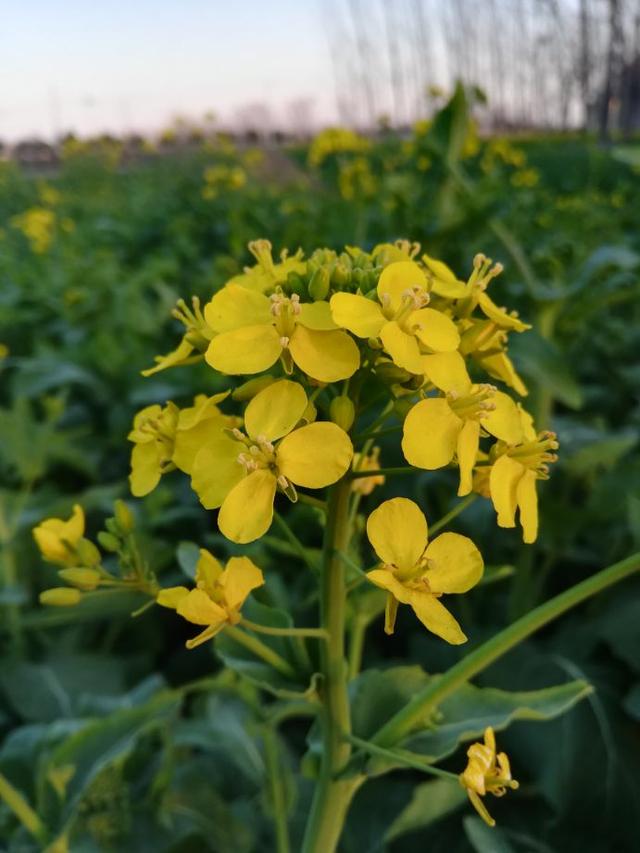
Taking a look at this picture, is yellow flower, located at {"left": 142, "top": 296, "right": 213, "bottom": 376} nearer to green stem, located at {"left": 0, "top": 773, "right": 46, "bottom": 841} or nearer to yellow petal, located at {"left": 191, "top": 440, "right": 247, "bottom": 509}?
yellow petal, located at {"left": 191, "top": 440, "right": 247, "bottom": 509}

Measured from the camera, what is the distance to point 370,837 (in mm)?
1544

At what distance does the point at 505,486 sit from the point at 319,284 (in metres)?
0.28

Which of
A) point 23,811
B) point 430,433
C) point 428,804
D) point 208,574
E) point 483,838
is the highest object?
point 430,433

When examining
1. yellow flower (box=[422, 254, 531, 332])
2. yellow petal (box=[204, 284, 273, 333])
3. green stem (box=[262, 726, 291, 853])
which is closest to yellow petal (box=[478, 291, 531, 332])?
yellow flower (box=[422, 254, 531, 332])

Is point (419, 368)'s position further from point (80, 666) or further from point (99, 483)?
point (99, 483)

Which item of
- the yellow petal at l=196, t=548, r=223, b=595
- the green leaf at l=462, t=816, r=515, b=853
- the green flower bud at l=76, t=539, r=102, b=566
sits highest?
the yellow petal at l=196, t=548, r=223, b=595

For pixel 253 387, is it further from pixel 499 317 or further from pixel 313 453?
pixel 499 317

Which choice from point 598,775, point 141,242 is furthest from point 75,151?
point 598,775

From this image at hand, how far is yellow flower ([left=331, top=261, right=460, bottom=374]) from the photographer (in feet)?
2.49

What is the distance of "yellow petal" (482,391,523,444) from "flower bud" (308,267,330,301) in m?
0.21

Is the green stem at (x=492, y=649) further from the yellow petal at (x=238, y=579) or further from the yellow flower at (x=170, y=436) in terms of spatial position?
the yellow flower at (x=170, y=436)

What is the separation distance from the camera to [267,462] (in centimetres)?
76

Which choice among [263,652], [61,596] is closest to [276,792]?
[263,652]

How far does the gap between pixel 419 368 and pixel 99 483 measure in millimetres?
1935
